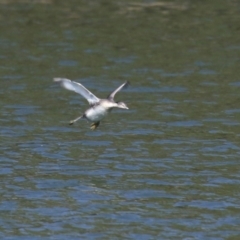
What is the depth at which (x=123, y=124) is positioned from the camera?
821 inches

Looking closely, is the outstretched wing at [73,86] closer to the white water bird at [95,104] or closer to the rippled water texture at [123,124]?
the white water bird at [95,104]

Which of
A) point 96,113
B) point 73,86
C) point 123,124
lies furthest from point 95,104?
point 123,124

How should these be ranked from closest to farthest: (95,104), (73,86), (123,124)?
(73,86) < (95,104) < (123,124)

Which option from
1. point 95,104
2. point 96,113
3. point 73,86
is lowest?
point 96,113

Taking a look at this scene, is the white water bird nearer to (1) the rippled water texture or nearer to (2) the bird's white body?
(2) the bird's white body

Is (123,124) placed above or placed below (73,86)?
above

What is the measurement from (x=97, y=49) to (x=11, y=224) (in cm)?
1508

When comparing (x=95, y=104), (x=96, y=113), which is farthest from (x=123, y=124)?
(x=96, y=113)

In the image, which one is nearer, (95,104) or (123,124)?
(95,104)

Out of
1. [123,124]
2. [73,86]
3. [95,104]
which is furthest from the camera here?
[123,124]

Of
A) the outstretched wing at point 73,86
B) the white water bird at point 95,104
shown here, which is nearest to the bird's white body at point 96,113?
the white water bird at point 95,104

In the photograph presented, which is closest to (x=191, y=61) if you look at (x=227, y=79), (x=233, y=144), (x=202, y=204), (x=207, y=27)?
(x=227, y=79)

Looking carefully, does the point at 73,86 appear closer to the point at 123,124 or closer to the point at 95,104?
the point at 95,104

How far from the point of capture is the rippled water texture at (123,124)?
47.6ft
